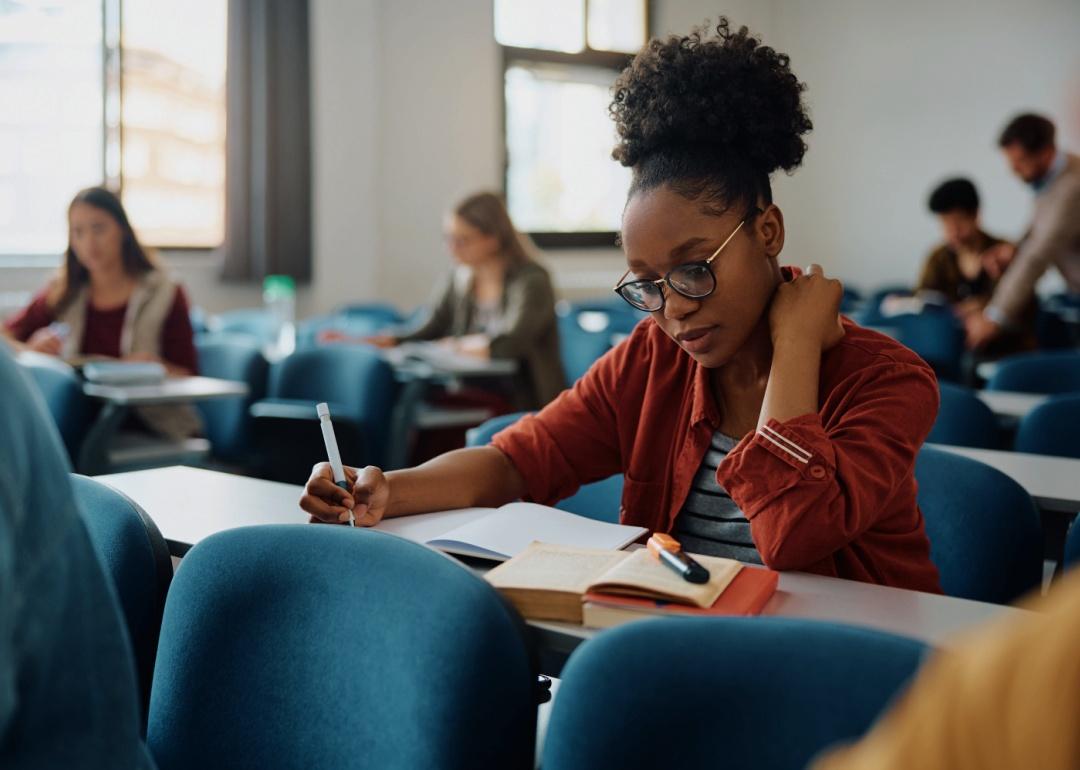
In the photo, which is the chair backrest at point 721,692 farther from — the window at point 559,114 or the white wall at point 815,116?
the window at point 559,114

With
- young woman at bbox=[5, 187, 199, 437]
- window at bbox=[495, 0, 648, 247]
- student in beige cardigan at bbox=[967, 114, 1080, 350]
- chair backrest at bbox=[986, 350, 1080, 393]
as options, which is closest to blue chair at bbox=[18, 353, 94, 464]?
young woman at bbox=[5, 187, 199, 437]

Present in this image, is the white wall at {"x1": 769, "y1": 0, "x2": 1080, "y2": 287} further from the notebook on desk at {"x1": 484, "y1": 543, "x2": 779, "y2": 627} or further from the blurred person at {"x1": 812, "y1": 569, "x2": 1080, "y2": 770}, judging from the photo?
the blurred person at {"x1": 812, "y1": 569, "x2": 1080, "y2": 770}

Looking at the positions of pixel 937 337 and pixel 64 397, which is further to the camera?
pixel 937 337

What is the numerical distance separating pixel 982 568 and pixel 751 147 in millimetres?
790

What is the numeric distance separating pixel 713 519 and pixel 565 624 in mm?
515

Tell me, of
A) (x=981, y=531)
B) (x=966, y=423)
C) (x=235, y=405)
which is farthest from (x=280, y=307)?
(x=981, y=531)

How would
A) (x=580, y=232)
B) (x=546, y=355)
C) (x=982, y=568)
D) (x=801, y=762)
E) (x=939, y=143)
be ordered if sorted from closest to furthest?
(x=801, y=762)
(x=982, y=568)
(x=546, y=355)
(x=580, y=232)
(x=939, y=143)

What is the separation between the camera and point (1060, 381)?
330cm

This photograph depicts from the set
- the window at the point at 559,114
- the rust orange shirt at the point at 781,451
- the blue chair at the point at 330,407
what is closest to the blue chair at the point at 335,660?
the rust orange shirt at the point at 781,451

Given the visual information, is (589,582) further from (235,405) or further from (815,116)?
(815,116)

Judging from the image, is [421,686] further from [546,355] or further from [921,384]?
[546,355]

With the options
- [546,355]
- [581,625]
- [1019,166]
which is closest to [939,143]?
[1019,166]

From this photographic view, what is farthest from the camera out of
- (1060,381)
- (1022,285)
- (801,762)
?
(1022,285)

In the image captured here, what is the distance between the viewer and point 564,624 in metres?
1.21
